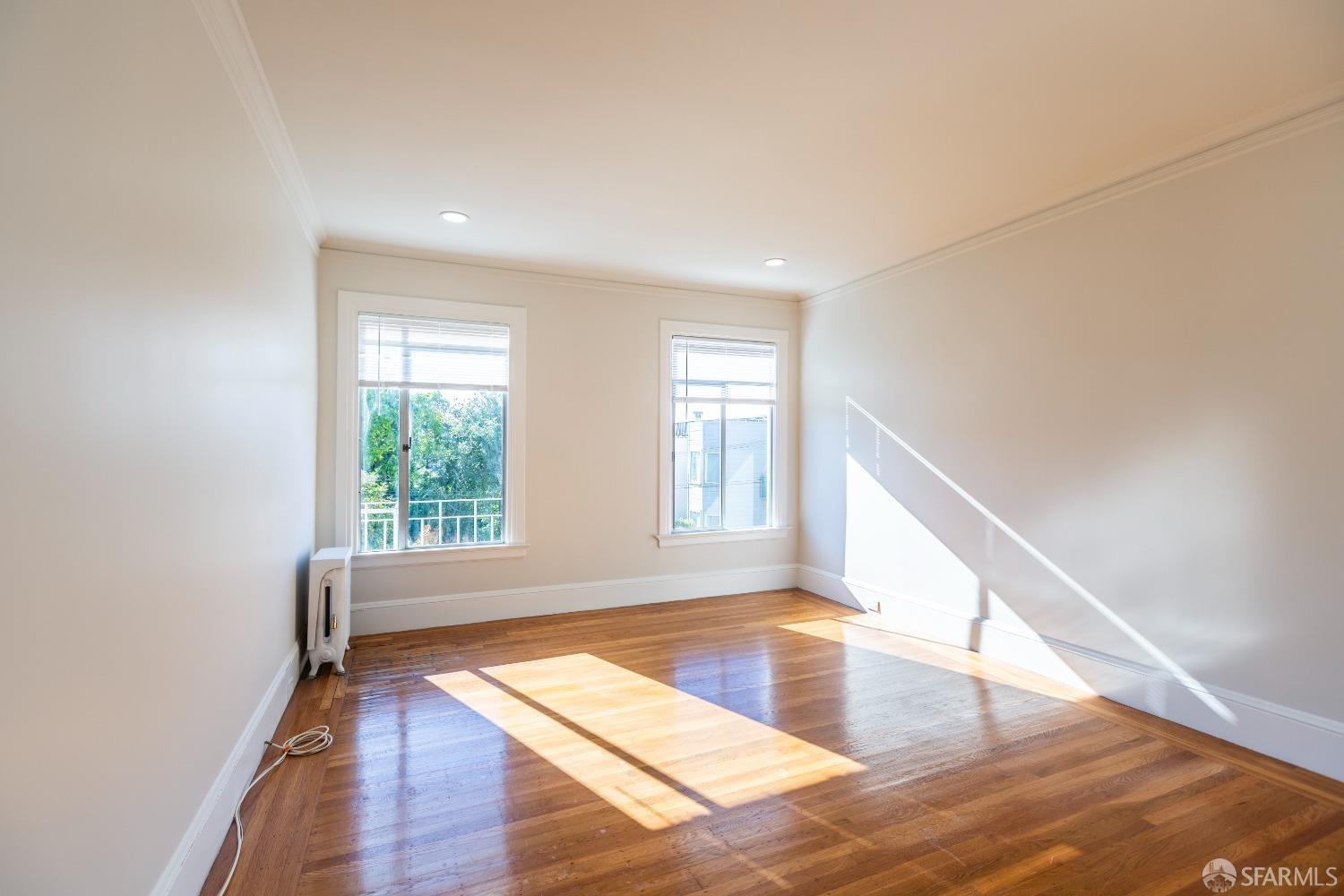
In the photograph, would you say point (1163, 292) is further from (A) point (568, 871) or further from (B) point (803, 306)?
(A) point (568, 871)

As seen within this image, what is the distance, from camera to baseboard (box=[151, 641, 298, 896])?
1.69 meters

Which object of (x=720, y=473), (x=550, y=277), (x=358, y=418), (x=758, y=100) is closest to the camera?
(x=758, y=100)

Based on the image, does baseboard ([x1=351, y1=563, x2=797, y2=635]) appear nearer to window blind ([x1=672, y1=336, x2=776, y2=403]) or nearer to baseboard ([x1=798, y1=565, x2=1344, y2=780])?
baseboard ([x1=798, y1=565, x2=1344, y2=780])

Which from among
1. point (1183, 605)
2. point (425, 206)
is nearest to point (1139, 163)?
point (1183, 605)

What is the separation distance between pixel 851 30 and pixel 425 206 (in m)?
2.58

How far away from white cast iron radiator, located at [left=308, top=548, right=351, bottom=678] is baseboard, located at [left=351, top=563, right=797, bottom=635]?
72 centimetres

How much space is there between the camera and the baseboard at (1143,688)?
2.56 metres

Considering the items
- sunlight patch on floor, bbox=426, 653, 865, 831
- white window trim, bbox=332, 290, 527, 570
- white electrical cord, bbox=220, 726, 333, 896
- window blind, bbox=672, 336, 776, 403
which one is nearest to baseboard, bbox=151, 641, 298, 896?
white electrical cord, bbox=220, 726, 333, 896

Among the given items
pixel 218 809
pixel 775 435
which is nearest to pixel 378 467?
pixel 218 809

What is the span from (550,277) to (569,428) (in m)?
1.23

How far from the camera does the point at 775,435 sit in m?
5.82

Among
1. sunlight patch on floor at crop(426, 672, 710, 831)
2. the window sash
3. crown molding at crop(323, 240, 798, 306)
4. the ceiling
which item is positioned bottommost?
sunlight patch on floor at crop(426, 672, 710, 831)

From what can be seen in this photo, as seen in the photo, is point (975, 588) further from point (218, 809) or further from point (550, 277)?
point (218, 809)

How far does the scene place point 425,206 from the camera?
3.65 meters
